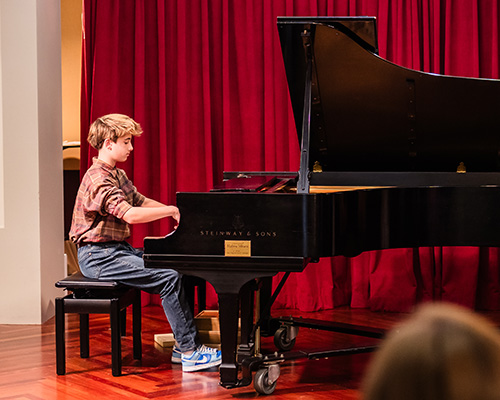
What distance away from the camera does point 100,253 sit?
10.7 ft

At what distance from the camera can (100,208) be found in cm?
324

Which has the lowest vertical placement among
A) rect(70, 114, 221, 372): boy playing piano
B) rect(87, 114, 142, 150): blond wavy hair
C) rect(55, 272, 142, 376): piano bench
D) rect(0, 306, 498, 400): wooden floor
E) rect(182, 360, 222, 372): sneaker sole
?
rect(0, 306, 498, 400): wooden floor

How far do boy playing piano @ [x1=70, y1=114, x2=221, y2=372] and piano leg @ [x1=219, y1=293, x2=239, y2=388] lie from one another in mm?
448

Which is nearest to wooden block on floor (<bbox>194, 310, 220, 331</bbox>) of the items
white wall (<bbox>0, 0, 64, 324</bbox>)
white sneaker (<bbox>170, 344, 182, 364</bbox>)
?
white sneaker (<bbox>170, 344, 182, 364</bbox>)

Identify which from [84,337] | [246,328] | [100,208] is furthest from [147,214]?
[84,337]

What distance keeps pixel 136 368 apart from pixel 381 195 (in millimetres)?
1410

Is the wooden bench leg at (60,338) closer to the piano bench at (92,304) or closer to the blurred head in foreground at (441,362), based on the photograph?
the piano bench at (92,304)

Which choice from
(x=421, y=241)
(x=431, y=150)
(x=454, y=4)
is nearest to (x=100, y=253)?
(x=421, y=241)

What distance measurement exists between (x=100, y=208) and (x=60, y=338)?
0.61 metres

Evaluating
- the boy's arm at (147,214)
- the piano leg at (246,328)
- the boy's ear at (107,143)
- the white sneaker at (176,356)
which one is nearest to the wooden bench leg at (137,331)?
the white sneaker at (176,356)

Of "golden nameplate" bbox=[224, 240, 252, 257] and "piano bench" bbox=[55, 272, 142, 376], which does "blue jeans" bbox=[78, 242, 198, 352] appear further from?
"golden nameplate" bbox=[224, 240, 252, 257]

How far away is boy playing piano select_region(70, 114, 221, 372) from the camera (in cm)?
323

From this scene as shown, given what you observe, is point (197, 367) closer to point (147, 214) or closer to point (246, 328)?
point (246, 328)

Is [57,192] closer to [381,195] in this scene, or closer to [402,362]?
[381,195]
